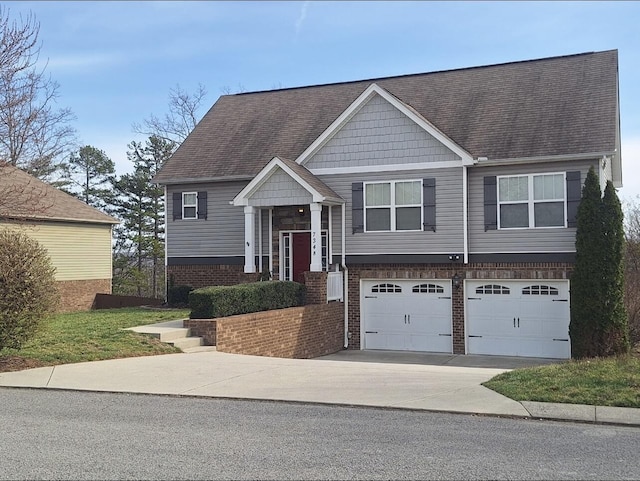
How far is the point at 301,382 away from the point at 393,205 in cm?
990

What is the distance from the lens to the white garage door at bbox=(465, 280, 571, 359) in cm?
1834

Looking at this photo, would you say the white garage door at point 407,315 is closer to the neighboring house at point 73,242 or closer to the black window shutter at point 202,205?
the black window shutter at point 202,205

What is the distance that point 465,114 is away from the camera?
21.0 m

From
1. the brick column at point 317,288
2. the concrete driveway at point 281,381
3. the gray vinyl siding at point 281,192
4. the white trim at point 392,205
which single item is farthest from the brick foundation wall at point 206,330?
the white trim at point 392,205

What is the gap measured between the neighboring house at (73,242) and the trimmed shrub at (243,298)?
34.2 ft

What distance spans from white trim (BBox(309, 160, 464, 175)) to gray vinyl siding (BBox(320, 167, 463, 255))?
0.10 m

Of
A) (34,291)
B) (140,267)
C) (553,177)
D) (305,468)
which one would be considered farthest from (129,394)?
(140,267)

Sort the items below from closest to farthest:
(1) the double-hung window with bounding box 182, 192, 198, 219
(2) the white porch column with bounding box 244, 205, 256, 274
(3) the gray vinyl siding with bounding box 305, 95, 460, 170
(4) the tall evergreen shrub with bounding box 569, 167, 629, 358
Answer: (4) the tall evergreen shrub with bounding box 569, 167, 629, 358
(3) the gray vinyl siding with bounding box 305, 95, 460, 170
(2) the white porch column with bounding box 244, 205, 256, 274
(1) the double-hung window with bounding box 182, 192, 198, 219

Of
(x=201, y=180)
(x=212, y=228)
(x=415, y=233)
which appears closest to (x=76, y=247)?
(x=212, y=228)

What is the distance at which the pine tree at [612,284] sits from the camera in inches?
634

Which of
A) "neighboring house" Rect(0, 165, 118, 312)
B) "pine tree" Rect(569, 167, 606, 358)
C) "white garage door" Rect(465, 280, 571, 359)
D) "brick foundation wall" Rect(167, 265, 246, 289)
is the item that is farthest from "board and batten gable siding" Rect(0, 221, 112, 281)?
"pine tree" Rect(569, 167, 606, 358)

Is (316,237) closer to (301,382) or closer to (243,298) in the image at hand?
(243,298)

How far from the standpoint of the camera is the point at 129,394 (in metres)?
10.1

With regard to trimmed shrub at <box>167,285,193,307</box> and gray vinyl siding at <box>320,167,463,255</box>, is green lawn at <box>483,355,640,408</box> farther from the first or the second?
trimmed shrub at <box>167,285,193,307</box>
